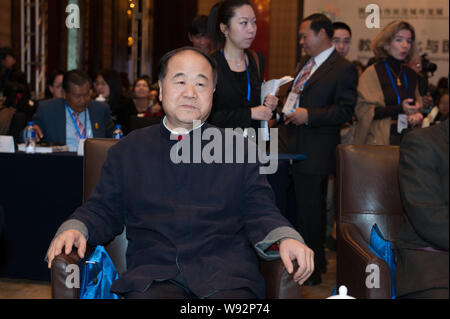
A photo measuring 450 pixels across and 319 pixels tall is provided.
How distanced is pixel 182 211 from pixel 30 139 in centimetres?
198

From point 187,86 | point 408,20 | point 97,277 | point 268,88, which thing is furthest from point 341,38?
point 97,277

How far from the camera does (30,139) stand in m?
3.65

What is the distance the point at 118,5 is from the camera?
31.5ft

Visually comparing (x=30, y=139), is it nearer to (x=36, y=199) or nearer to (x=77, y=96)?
(x=36, y=199)

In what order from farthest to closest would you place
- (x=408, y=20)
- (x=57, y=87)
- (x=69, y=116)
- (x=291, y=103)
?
(x=408, y=20)
(x=57, y=87)
(x=69, y=116)
(x=291, y=103)

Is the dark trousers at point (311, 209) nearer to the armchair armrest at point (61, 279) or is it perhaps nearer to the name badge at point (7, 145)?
the name badge at point (7, 145)

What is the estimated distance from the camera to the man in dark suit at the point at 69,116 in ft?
13.6

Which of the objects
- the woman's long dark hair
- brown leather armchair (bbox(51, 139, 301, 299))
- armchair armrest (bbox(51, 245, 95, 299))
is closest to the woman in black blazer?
the woman's long dark hair

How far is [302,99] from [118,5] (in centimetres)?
667

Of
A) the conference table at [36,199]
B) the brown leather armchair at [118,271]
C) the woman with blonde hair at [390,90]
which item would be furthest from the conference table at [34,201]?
the woman with blonde hair at [390,90]

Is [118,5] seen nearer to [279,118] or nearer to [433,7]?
[433,7]

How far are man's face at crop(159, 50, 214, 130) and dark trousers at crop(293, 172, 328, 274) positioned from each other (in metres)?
1.66

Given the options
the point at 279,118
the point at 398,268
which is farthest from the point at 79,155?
the point at 398,268

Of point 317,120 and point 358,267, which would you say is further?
point 317,120
